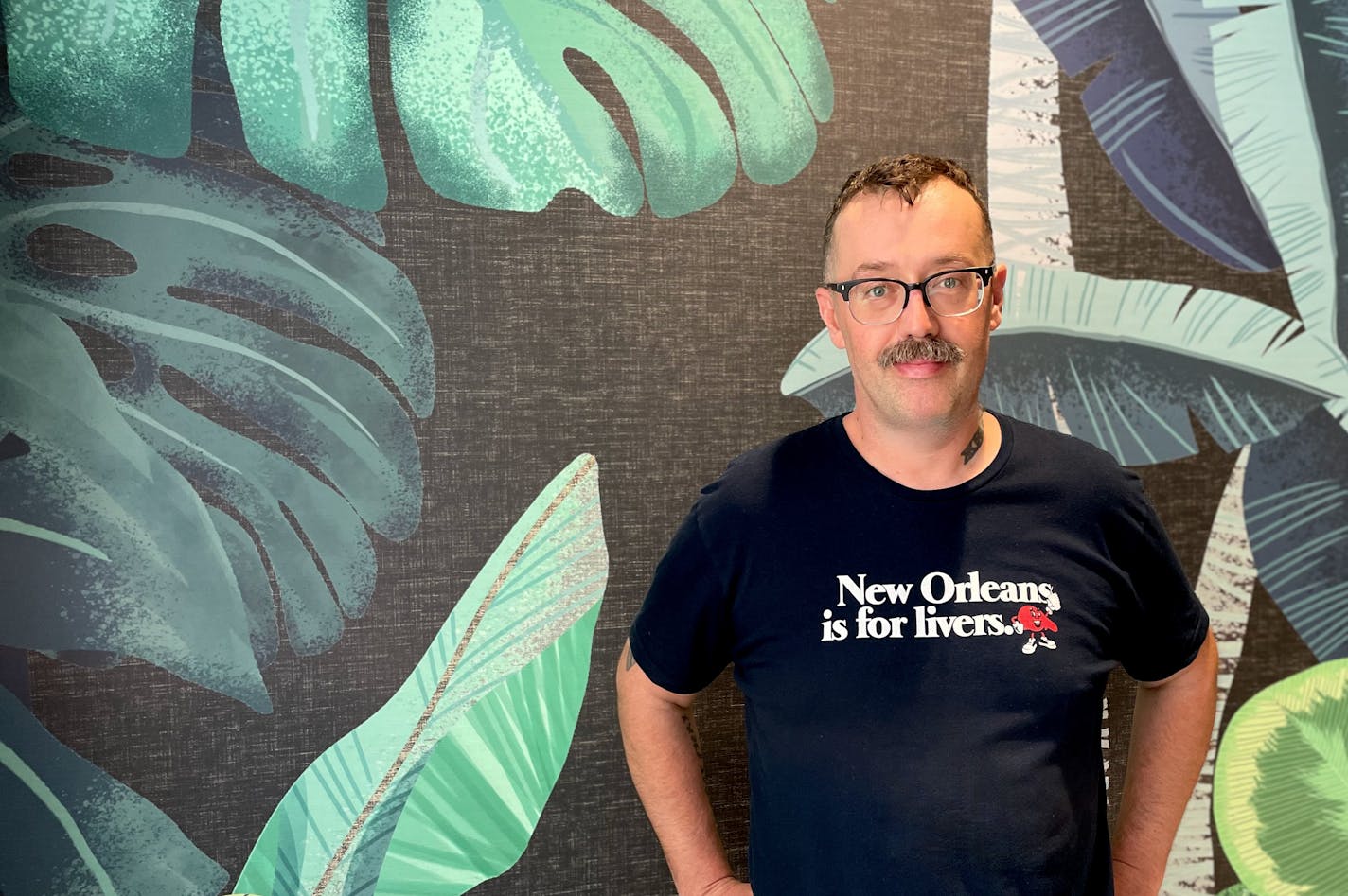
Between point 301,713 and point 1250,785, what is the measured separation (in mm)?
1691

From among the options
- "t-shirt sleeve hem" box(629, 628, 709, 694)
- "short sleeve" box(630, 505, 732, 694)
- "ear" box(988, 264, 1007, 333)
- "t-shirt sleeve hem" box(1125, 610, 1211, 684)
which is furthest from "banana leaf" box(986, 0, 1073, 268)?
"t-shirt sleeve hem" box(629, 628, 709, 694)

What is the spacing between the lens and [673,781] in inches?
56.2

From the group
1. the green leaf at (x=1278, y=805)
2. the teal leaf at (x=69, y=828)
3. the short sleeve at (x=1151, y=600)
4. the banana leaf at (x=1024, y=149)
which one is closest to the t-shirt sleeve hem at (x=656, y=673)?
the short sleeve at (x=1151, y=600)

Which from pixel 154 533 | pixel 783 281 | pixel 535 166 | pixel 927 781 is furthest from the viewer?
pixel 783 281

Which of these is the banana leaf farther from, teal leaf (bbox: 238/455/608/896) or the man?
teal leaf (bbox: 238/455/608/896)

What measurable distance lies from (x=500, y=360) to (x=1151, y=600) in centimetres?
100

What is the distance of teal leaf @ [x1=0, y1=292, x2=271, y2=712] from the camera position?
1373mm

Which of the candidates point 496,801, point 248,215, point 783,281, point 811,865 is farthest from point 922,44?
point 496,801

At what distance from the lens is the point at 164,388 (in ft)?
4.69

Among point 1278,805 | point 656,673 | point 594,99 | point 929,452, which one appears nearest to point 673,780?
point 656,673

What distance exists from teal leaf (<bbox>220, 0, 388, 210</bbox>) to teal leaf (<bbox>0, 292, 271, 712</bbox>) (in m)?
0.40

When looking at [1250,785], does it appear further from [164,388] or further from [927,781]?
[164,388]

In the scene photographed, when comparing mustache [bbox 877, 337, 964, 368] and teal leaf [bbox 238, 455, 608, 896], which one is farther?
teal leaf [bbox 238, 455, 608, 896]

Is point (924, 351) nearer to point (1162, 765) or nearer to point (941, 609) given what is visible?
point (941, 609)
